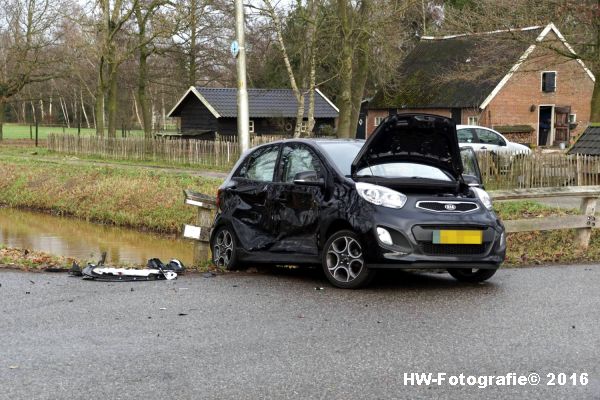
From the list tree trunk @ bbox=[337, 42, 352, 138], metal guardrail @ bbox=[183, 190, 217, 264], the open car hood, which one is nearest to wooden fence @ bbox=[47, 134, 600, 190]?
tree trunk @ bbox=[337, 42, 352, 138]

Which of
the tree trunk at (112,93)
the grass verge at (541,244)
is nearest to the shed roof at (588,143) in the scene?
the grass verge at (541,244)

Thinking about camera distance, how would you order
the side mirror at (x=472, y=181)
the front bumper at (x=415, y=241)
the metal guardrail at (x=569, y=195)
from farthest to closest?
the metal guardrail at (x=569, y=195) → the side mirror at (x=472, y=181) → the front bumper at (x=415, y=241)

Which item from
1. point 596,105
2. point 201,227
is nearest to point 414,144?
point 201,227

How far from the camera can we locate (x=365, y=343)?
6797 millimetres

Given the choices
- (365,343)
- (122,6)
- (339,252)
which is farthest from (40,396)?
(122,6)

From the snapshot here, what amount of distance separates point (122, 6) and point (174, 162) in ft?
31.2

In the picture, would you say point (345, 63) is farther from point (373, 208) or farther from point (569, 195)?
point (373, 208)

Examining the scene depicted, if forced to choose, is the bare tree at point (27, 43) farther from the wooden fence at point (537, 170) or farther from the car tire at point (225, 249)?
the car tire at point (225, 249)

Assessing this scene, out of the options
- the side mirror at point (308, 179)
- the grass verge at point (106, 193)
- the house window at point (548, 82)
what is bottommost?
the grass verge at point (106, 193)

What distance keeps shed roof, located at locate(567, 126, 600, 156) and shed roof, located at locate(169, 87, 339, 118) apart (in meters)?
24.0

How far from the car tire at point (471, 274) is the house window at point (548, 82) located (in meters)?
40.8

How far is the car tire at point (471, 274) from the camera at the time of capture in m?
9.89

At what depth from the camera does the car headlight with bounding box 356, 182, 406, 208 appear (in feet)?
29.9

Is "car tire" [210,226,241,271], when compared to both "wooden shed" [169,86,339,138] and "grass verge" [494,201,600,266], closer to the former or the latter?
"grass verge" [494,201,600,266]
